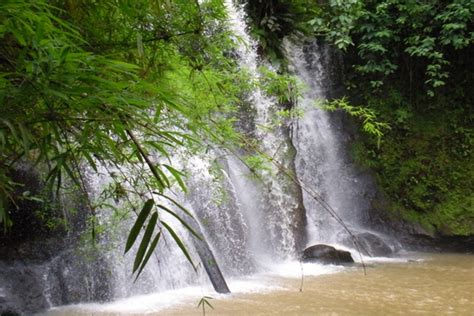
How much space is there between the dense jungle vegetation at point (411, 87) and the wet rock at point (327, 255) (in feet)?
6.78

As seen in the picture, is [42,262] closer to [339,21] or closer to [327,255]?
[327,255]

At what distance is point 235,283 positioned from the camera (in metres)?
5.24

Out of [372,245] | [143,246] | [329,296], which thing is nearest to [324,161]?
[372,245]

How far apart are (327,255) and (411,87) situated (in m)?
3.59

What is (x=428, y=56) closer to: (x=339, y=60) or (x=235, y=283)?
(x=339, y=60)

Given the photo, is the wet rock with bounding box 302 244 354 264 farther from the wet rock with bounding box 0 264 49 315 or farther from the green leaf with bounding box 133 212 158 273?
the green leaf with bounding box 133 212 158 273

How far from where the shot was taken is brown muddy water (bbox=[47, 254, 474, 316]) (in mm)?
4184

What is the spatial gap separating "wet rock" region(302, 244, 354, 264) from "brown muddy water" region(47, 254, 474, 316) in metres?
0.27

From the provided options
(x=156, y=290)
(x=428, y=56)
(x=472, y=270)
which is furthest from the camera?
(x=428, y=56)

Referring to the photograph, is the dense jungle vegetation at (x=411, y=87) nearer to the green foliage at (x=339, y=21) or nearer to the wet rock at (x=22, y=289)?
the green foliage at (x=339, y=21)

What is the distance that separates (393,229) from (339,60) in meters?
3.11

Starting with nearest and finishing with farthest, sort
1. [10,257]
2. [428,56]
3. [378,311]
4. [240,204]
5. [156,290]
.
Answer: [378,311] → [10,257] → [156,290] → [240,204] → [428,56]

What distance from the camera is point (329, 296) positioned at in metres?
4.61

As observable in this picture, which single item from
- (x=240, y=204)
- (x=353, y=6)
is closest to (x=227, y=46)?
(x=240, y=204)
